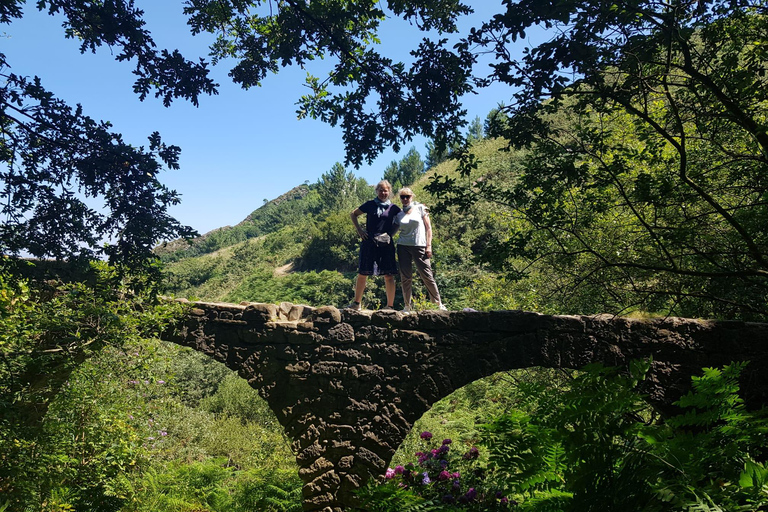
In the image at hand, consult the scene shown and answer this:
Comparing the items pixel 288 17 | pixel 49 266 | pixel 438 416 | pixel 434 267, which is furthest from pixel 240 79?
pixel 434 267

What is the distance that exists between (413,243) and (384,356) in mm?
1349

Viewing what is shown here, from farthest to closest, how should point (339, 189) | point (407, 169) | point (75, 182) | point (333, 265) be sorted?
point (407, 169)
point (339, 189)
point (333, 265)
point (75, 182)

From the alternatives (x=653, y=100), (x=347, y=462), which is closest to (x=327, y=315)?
(x=347, y=462)

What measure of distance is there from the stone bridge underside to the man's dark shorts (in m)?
0.64

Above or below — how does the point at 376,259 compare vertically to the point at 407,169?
below

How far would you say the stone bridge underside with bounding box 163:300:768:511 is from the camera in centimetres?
429

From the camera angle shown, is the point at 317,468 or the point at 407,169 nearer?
the point at 317,468

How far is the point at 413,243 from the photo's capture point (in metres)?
5.20

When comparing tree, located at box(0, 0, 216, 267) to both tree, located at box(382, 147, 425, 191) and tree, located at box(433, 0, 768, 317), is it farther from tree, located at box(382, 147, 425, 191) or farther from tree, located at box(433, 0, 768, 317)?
tree, located at box(382, 147, 425, 191)

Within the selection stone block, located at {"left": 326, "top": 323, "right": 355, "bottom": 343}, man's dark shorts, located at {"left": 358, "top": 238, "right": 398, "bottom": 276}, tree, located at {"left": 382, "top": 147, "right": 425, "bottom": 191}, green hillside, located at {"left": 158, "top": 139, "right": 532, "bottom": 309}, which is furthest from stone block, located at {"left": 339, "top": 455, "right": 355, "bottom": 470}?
tree, located at {"left": 382, "top": 147, "right": 425, "bottom": 191}

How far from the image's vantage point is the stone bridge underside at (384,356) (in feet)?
14.1

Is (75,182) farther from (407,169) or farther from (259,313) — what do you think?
(407,169)

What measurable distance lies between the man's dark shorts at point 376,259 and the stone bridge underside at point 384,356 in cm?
64

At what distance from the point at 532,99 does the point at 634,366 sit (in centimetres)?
259
